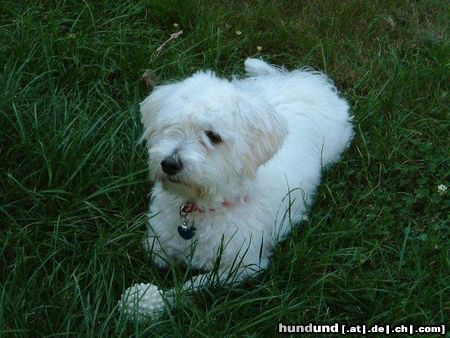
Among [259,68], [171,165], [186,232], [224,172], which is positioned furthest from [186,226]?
[259,68]

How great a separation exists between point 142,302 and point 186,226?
469 millimetres

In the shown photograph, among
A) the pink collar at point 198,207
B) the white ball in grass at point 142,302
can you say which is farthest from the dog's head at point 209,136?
the white ball in grass at point 142,302

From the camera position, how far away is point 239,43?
15.3 feet

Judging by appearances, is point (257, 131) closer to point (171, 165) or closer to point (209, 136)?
point (209, 136)

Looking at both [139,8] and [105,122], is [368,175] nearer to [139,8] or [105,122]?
[105,122]

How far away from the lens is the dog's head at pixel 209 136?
274 cm

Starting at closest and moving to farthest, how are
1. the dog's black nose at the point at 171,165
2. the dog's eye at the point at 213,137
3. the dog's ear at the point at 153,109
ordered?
Answer: the dog's black nose at the point at 171,165 < the dog's eye at the point at 213,137 < the dog's ear at the point at 153,109

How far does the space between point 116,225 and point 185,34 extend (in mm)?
1959

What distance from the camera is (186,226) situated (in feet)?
10.3

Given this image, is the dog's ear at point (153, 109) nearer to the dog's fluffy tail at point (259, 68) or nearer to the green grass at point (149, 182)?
the green grass at point (149, 182)

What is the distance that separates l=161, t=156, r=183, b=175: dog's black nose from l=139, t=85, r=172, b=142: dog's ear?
30cm

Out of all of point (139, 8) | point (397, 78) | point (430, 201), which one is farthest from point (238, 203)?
point (139, 8)

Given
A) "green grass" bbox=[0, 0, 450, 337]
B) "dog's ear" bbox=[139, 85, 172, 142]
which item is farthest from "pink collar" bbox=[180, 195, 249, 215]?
"dog's ear" bbox=[139, 85, 172, 142]

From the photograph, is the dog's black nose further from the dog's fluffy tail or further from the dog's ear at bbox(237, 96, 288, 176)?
the dog's fluffy tail
